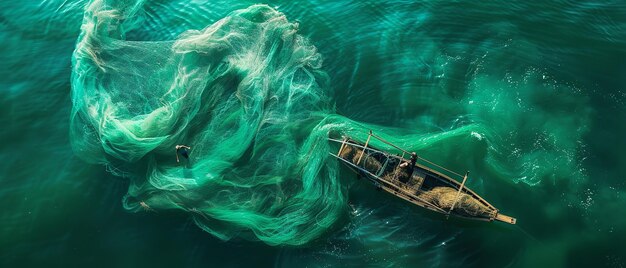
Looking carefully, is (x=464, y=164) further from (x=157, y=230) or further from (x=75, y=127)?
(x=75, y=127)

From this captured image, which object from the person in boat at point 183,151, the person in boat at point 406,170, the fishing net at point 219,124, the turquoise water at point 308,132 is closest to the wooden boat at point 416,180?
the person in boat at point 406,170

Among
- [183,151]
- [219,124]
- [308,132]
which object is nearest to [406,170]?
[308,132]

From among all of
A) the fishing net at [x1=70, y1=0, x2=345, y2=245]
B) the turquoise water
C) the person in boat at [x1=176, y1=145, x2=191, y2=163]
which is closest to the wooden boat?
the turquoise water

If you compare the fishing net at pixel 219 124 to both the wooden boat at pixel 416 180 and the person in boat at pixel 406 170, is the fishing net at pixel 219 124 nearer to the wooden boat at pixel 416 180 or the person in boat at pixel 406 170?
the wooden boat at pixel 416 180

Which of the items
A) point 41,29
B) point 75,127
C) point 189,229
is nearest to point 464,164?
point 189,229

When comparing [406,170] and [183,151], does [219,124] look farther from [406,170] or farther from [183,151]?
[406,170]

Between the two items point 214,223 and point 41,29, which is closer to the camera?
point 214,223
